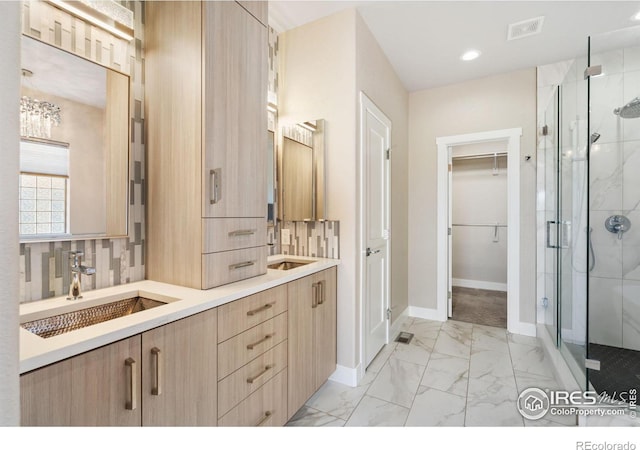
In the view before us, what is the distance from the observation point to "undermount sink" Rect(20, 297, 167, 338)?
43.5 inches

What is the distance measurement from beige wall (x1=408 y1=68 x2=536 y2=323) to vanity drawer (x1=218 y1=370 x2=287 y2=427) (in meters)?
2.53

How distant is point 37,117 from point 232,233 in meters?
0.92

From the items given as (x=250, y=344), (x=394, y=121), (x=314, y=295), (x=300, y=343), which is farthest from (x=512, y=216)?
(x=250, y=344)

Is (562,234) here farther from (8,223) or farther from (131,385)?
(8,223)

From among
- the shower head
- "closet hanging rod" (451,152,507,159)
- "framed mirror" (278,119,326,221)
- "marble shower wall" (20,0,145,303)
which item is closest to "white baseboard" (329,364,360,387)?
"framed mirror" (278,119,326,221)

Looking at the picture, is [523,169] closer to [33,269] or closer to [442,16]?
[442,16]

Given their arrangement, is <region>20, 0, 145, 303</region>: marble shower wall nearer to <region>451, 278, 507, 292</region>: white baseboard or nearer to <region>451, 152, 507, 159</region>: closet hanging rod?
<region>451, 152, 507, 159</region>: closet hanging rod

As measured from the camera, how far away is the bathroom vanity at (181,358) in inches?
31.3

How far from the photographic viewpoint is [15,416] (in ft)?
1.62

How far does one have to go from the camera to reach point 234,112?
5.04 feet

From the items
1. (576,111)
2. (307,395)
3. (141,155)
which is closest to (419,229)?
(576,111)

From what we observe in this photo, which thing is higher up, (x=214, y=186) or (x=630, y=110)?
(x=630, y=110)

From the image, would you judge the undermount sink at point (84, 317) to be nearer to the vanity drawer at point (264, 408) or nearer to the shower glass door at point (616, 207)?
the vanity drawer at point (264, 408)
